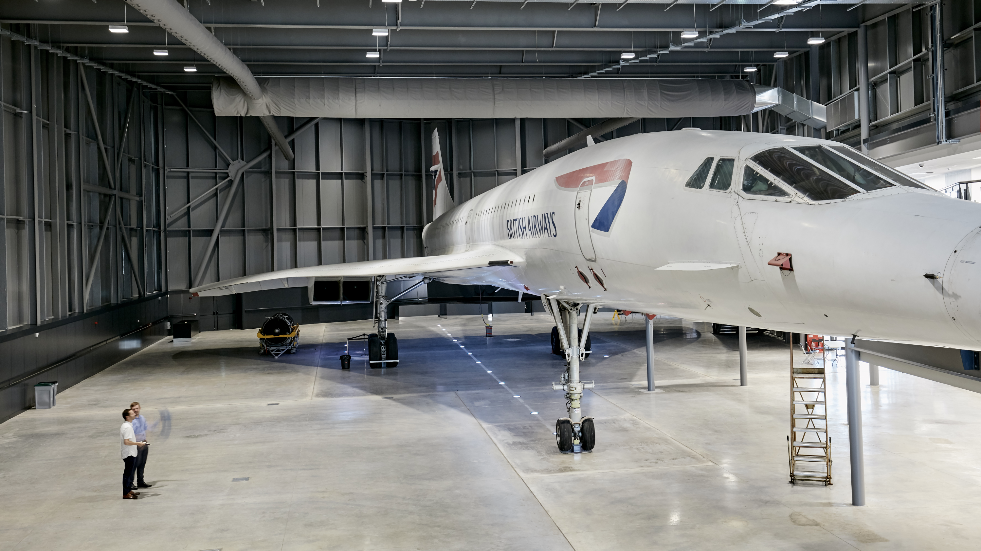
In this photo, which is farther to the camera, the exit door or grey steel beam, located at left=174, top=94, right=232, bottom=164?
grey steel beam, located at left=174, top=94, right=232, bottom=164

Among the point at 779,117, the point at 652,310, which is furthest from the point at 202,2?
the point at 779,117

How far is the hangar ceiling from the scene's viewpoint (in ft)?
53.4

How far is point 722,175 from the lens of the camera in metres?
6.38

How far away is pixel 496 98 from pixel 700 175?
1474 cm

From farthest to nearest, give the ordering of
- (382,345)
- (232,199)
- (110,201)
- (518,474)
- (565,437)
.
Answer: (232,199), (110,201), (382,345), (565,437), (518,474)

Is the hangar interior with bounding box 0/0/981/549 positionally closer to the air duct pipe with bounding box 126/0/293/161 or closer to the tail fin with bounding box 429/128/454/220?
the air duct pipe with bounding box 126/0/293/161

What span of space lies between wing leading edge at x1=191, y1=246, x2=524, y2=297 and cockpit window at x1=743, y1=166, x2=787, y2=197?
17.1ft

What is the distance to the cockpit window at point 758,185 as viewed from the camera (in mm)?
5789

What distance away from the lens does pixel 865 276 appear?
481 centimetres

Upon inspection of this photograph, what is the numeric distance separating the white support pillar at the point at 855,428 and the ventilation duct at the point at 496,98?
13887 mm

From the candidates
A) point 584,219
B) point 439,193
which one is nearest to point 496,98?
point 439,193

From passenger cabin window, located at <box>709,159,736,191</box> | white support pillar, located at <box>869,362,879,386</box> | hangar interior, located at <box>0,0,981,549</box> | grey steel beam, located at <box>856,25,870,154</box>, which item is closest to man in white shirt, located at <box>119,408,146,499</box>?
hangar interior, located at <box>0,0,981,549</box>

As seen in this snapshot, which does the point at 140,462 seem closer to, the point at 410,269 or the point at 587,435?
the point at 587,435

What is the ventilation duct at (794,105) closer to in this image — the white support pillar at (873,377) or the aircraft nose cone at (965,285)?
the white support pillar at (873,377)
